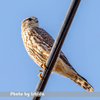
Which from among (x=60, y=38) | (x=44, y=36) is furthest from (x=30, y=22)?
(x=60, y=38)

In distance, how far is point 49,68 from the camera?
3.98m

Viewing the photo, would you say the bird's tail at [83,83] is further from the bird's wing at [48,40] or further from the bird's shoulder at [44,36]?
the bird's shoulder at [44,36]

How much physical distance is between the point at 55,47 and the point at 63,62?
2.86 metres

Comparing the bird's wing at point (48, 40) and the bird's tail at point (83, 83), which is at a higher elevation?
the bird's wing at point (48, 40)

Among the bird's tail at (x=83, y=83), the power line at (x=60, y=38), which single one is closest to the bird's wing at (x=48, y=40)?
the bird's tail at (x=83, y=83)

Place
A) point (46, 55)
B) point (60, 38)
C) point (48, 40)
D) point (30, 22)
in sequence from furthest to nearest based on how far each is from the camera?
point (30, 22), point (48, 40), point (46, 55), point (60, 38)

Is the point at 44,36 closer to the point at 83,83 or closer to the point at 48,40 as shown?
the point at 48,40

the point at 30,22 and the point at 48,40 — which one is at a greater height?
the point at 48,40

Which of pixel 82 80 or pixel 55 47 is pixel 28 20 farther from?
pixel 55 47

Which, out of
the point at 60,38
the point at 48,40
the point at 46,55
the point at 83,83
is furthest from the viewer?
the point at 48,40

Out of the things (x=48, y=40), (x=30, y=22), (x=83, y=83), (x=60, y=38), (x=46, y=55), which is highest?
(x=60, y=38)

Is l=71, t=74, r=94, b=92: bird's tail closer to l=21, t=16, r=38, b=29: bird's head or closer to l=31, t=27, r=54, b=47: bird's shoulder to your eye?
l=31, t=27, r=54, b=47: bird's shoulder

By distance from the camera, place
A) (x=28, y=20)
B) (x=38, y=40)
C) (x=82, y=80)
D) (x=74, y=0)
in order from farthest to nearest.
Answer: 1. (x=28, y=20)
2. (x=38, y=40)
3. (x=82, y=80)
4. (x=74, y=0)

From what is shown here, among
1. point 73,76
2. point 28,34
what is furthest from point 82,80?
point 28,34
